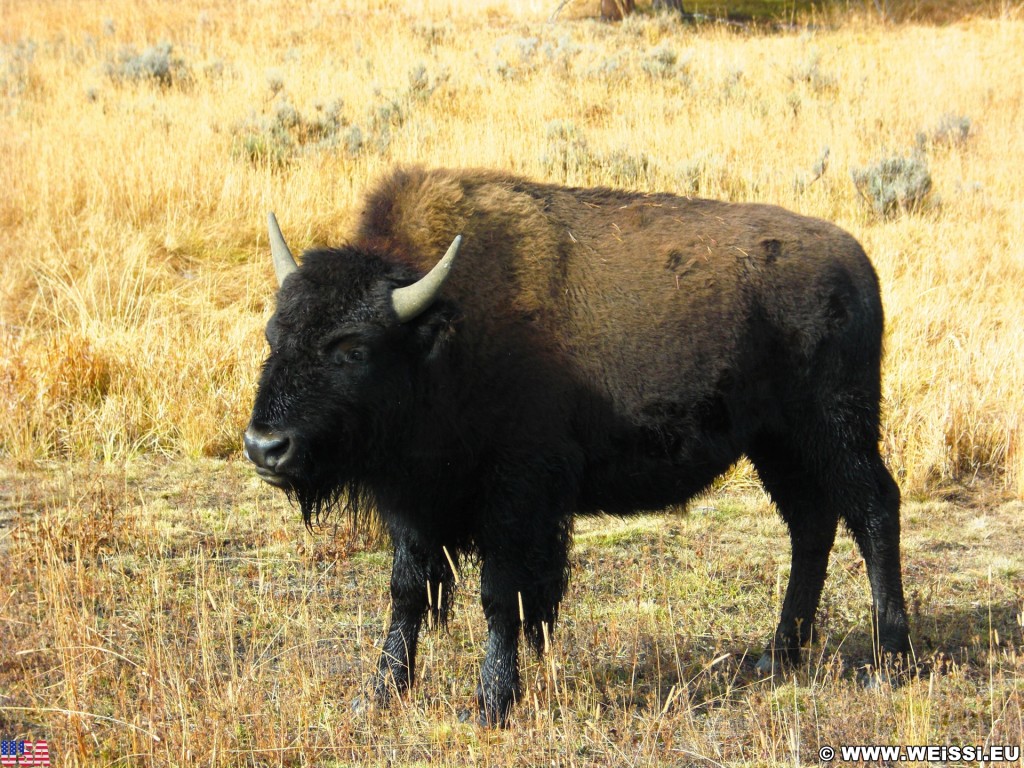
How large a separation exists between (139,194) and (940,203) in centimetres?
847

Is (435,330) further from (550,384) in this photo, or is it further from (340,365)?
(550,384)

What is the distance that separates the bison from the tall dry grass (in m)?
2.66

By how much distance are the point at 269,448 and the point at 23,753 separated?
1394mm

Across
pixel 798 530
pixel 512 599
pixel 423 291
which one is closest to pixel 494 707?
pixel 512 599

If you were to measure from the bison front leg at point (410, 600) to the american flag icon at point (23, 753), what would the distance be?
140 cm

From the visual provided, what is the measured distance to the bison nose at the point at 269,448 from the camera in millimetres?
4145

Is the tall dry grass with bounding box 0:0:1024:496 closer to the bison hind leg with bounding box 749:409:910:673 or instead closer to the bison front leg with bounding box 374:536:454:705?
the bison hind leg with bounding box 749:409:910:673

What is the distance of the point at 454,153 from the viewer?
12664mm

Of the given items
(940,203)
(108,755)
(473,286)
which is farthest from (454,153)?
(108,755)

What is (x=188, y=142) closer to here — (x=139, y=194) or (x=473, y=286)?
(x=139, y=194)

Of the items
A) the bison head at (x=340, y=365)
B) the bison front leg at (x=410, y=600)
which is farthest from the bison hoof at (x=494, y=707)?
the bison head at (x=340, y=365)

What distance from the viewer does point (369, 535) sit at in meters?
6.41

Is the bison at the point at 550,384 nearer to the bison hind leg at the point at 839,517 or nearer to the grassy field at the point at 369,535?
the bison hind leg at the point at 839,517

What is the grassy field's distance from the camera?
4441 mm
